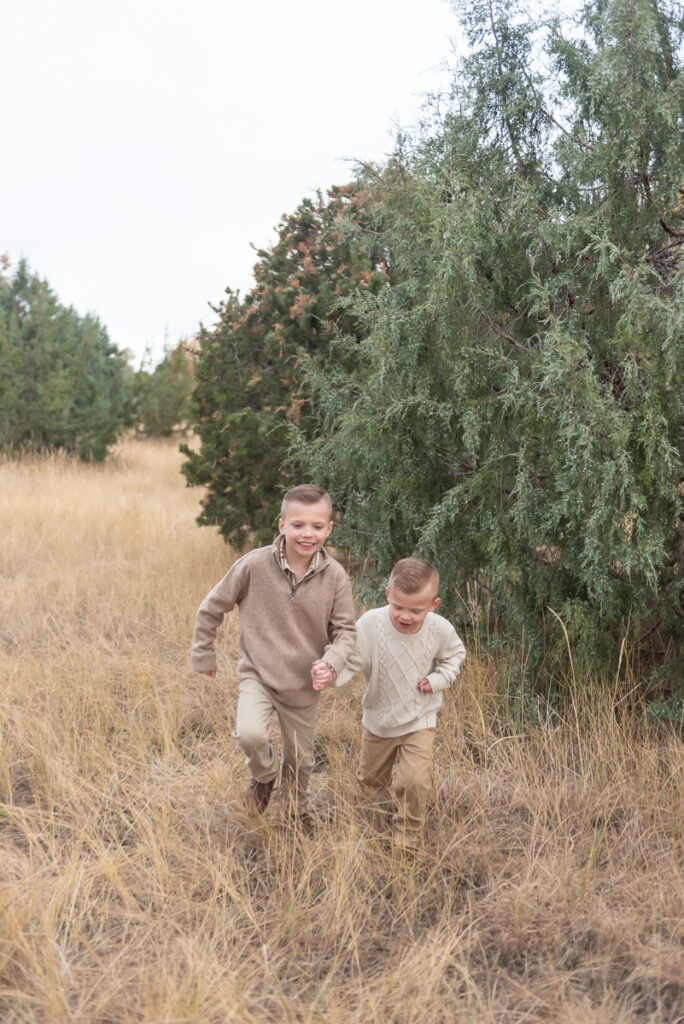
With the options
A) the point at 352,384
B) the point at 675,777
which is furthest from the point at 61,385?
the point at 675,777

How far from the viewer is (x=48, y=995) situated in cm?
244

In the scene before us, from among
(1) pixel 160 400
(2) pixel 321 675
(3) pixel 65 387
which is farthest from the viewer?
(1) pixel 160 400

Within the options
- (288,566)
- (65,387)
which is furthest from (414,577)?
(65,387)

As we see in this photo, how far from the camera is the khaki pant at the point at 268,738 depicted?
3.11 m

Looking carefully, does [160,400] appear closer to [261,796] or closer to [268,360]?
[268,360]

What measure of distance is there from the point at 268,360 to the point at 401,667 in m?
4.66

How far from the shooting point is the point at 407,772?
319cm

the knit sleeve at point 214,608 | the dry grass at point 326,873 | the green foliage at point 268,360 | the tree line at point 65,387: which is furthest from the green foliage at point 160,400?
the knit sleeve at point 214,608

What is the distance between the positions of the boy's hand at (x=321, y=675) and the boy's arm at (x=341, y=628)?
0.06 m

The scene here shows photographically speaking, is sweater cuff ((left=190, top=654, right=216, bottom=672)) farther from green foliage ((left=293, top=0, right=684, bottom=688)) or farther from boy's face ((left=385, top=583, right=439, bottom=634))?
green foliage ((left=293, top=0, right=684, bottom=688))

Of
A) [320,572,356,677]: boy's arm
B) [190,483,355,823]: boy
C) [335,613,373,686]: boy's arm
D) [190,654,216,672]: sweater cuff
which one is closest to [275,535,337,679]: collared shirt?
[190,483,355,823]: boy

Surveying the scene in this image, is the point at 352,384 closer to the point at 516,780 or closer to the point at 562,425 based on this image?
the point at 562,425

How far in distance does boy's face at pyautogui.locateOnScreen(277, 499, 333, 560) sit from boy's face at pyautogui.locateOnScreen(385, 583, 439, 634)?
31 cm

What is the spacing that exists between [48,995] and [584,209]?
3.69 metres
